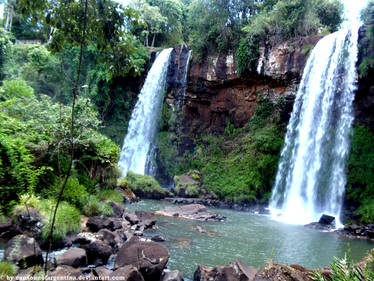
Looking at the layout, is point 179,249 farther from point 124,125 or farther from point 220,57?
point 124,125

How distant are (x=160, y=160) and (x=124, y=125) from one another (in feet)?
19.2

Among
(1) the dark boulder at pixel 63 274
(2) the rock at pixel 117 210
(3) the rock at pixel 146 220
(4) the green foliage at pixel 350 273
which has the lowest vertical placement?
(3) the rock at pixel 146 220

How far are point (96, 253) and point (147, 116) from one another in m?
19.3

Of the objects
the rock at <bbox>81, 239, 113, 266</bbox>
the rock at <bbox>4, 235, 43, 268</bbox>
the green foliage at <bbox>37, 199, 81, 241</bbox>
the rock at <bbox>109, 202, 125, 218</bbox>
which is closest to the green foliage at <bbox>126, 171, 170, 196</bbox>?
the rock at <bbox>109, 202, 125, 218</bbox>

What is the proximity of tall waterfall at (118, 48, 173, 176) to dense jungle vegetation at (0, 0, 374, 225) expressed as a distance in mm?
1082

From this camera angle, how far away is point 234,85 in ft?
72.2

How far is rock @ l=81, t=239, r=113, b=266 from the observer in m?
5.41

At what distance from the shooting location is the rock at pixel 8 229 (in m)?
5.44

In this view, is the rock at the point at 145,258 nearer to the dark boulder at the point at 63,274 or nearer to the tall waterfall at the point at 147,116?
the dark boulder at the point at 63,274

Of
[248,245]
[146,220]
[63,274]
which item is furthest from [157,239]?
[63,274]

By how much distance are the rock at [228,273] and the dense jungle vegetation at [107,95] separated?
2910 millimetres

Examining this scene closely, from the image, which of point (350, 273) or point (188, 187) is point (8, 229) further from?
point (188, 187)

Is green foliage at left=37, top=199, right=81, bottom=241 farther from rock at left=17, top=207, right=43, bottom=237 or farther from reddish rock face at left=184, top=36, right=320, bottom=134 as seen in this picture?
reddish rock face at left=184, top=36, right=320, bottom=134

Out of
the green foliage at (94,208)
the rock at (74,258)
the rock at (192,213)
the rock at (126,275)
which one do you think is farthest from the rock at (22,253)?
the rock at (192,213)
